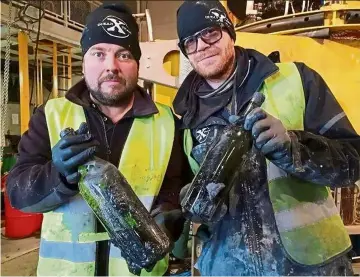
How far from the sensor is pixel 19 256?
465cm

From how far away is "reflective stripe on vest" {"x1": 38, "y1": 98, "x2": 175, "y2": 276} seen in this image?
145cm

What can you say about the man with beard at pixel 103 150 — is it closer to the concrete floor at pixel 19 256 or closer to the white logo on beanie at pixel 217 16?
the white logo on beanie at pixel 217 16

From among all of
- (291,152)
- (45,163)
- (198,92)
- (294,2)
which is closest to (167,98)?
(294,2)

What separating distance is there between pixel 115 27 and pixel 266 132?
2.67ft

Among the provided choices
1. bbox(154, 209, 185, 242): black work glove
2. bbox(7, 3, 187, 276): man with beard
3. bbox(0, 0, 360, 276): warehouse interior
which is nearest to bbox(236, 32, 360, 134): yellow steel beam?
bbox(0, 0, 360, 276): warehouse interior

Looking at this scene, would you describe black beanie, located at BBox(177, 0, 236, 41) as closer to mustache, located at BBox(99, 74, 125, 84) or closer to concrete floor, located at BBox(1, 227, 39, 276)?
mustache, located at BBox(99, 74, 125, 84)

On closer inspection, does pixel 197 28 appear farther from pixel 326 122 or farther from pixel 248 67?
pixel 326 122

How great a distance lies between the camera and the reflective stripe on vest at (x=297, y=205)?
4.41 ft

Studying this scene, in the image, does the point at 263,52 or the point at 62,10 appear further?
the point at 62,10

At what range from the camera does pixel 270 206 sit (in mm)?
1393

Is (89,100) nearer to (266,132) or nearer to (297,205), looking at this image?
(266,132)

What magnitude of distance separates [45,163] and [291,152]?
3.01ft

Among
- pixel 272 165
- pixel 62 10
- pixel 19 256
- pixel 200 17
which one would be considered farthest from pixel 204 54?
pixel 62 10

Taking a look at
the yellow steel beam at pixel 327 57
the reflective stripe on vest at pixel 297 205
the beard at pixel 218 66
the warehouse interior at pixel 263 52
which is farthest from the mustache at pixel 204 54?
the yellow steel beam at pixel 327 57
